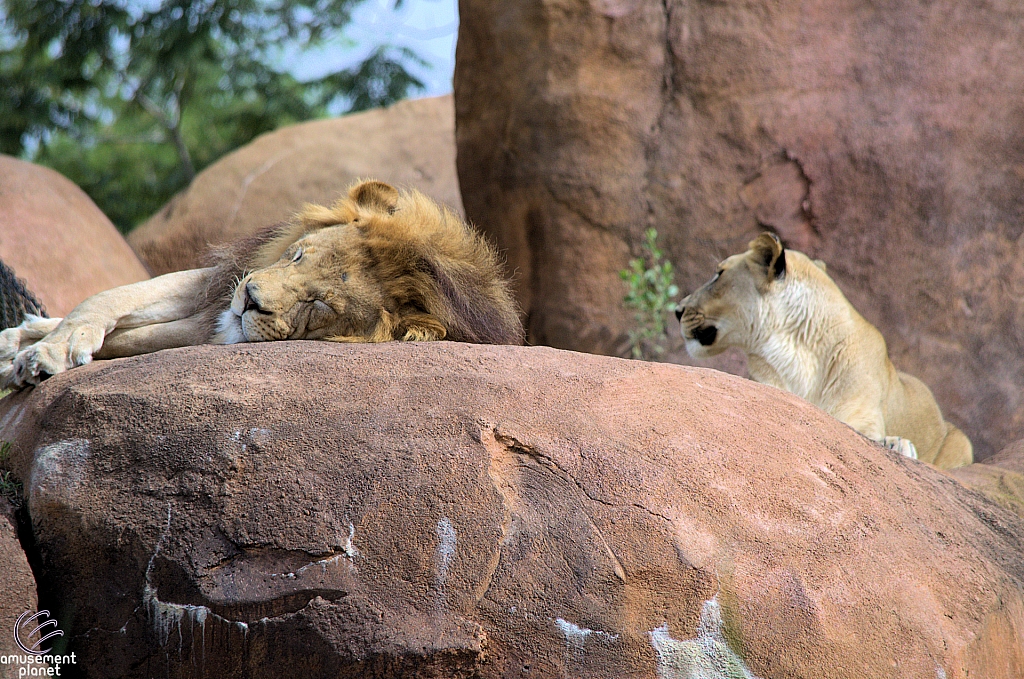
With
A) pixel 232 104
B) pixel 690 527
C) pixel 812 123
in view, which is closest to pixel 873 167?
pixel 812 123

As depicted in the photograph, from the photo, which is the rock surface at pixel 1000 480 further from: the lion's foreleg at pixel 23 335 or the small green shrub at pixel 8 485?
the lion's foreleg at pixel 23 335

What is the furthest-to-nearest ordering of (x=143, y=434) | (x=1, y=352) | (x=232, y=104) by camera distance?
(x=232, y=104)
(x=1, y=352)
(x=143, y=434)

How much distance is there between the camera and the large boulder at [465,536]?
1910 millimetres

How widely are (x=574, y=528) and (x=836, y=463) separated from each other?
76 centimetres

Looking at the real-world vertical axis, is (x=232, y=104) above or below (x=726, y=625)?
below

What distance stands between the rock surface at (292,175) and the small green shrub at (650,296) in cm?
266

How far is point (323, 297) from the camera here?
8.70 feet

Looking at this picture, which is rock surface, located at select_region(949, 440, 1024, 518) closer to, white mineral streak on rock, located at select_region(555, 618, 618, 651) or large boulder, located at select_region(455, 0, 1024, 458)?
white mineral streak on rock, located at select_region(555, 618, 618, 651)

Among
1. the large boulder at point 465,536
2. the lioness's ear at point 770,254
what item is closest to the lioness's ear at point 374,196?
the large boulder at point 465,536

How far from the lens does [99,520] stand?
6.70 feet

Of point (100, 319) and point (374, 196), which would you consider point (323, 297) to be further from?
point (100, 319)

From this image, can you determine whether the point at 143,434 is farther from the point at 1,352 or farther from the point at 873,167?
the point at 873,167

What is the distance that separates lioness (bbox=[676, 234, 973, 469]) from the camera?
13.0 ft

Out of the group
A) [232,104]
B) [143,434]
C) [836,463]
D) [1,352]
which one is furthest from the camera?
[232,104]
